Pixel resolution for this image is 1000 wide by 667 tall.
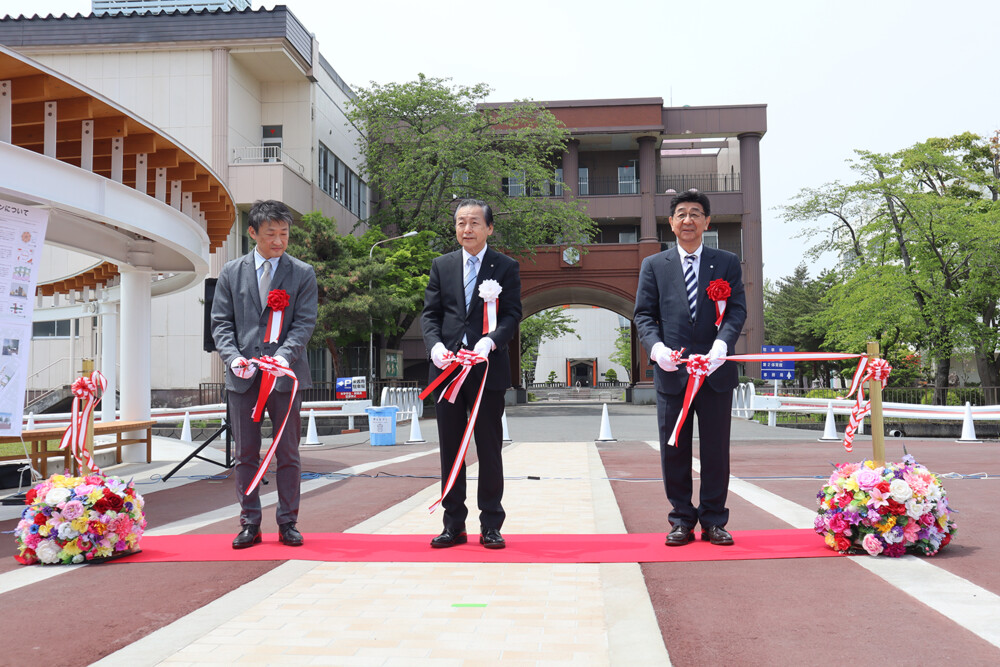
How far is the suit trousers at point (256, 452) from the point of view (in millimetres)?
5266

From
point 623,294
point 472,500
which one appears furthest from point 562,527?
point 623,294

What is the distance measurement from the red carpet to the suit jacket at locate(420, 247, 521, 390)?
1.04 meters

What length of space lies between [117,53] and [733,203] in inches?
1101

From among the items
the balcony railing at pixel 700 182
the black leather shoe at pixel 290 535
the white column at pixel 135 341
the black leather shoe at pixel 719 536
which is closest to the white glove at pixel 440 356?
the black leather shoe at pixel 290 535

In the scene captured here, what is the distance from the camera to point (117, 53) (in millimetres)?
30188

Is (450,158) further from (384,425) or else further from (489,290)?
(489,290)

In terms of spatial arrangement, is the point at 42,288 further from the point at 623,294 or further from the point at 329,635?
the point at 623,294

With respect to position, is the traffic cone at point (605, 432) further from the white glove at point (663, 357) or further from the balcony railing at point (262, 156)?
the balcony railing at point (262, 156)

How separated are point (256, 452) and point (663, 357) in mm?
2694

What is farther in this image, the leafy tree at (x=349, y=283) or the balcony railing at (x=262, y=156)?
the balcony railing at (x=262, y=156)

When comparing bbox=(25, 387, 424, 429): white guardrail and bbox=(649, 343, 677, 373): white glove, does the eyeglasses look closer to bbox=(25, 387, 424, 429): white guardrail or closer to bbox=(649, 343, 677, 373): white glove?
bbox=(649, 343, 677, 373): white glove

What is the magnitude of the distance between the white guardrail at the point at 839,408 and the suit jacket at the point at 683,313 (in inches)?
334

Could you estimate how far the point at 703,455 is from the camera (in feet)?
16.5

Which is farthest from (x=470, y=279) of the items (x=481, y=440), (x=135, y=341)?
(x=135, y=341)
